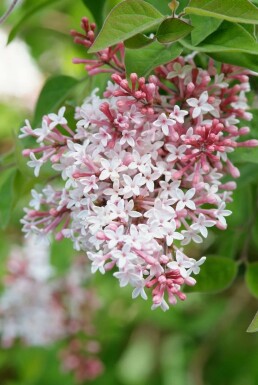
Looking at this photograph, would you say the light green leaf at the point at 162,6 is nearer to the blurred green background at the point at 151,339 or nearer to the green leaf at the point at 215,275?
the green leaf at the point at 215,275

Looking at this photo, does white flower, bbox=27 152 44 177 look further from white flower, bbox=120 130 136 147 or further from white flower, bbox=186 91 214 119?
white flower, bbox=186 91 214 119

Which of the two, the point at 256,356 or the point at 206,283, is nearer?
the point at 206,283

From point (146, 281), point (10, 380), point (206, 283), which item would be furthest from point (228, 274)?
point (10, 380)

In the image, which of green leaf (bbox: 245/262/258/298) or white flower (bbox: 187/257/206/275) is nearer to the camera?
white flower (bbox: 187/257/206/275)

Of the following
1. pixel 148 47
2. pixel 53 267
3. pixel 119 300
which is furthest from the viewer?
pixel 119 300

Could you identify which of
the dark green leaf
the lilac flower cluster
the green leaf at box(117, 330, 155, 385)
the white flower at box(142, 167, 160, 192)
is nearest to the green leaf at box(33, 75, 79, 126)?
the dark green leaf

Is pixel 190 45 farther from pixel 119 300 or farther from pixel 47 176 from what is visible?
pixel 119 300
